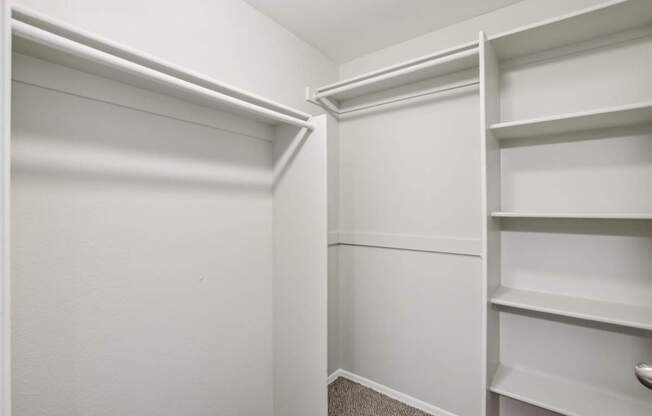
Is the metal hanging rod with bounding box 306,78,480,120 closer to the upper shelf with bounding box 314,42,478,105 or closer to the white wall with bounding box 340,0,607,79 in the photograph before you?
the upper shelf with bounding box 314,42,478,105

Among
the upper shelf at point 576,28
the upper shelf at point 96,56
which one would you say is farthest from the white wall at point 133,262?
the upper shelf at point 576,28

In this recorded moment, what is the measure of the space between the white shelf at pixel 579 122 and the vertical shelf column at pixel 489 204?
0.09 metres

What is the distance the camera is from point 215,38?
4.97 ft

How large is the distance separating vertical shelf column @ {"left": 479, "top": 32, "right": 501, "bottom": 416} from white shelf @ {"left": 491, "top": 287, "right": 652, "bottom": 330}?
101mm

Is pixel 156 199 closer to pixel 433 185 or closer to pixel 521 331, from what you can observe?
pixel 433 185

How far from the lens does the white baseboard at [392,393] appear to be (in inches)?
74.6

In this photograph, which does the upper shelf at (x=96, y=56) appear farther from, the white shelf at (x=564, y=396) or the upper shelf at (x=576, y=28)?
the white shelf at (x=564, y=396)

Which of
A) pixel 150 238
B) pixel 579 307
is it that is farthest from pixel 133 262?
pixel 579 307

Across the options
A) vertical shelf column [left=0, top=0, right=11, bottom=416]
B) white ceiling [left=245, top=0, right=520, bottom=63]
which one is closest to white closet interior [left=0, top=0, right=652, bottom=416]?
vertical shelf column [left=0, top=0, right=11, bottom=416]

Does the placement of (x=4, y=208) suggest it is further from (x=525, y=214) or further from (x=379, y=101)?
(x=379, y=101)

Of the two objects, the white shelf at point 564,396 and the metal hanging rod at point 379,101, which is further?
the metal hanging rod at point 379,101

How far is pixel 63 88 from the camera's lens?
1.06 metres

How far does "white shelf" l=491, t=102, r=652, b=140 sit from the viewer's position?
1.19 m

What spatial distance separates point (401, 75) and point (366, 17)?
0.40 m
